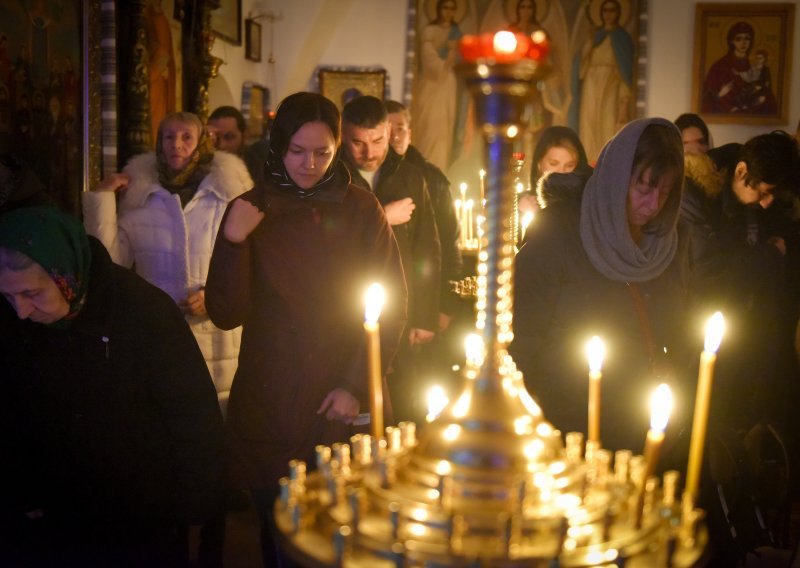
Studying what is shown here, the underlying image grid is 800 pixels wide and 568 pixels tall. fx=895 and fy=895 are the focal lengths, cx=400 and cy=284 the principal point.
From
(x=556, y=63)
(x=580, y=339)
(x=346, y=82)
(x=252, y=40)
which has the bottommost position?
(x=580, y=339)

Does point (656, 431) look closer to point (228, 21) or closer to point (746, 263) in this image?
point (746, 263)

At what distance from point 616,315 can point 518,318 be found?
0.27 m

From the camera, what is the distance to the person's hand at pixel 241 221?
2451 mm

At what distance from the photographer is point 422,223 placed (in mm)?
4371

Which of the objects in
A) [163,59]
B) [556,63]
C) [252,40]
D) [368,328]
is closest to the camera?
[368,328]

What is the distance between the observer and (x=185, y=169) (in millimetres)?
3957

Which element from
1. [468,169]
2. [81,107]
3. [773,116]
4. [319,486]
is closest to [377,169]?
[81,107]

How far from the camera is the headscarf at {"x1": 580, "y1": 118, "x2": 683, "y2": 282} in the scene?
7.93 ft

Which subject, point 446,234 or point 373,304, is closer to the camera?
point 373,304

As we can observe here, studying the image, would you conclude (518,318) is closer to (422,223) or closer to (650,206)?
(650,206)

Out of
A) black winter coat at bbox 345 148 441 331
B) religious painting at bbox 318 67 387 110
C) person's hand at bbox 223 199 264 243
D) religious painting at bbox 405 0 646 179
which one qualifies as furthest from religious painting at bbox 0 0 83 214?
religious painting at bbox 405 0 646 179

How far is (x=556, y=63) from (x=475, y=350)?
779 cm

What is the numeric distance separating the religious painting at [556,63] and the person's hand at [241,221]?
20.5ft

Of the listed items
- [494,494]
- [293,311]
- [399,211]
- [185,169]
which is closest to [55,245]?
[293,311]
